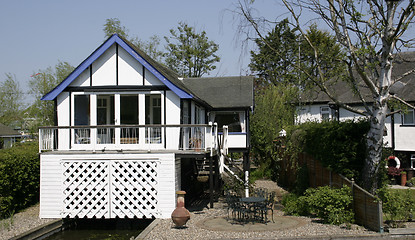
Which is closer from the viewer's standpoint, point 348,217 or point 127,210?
point 348,217

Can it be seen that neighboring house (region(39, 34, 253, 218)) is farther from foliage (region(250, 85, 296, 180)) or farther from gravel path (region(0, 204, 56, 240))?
foliage (region(250, 85, 296, 180))

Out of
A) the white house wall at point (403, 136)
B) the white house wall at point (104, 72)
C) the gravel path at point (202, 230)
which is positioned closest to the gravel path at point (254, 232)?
the gravel path at point (202, 230)

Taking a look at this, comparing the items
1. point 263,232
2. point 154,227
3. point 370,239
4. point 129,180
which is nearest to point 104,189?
point 129,180

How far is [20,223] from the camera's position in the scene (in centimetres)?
1399

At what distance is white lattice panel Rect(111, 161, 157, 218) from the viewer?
14.4m

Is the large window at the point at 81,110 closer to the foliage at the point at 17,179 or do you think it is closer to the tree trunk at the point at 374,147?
the foliage at the point at 17,179

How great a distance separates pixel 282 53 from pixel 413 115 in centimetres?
1353

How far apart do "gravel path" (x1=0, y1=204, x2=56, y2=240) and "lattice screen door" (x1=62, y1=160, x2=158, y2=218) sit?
104 centimetres

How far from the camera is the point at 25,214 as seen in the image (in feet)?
51.3

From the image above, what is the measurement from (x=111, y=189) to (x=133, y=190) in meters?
0.76

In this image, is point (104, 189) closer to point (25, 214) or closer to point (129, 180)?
point (129, 180)

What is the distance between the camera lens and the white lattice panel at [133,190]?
14.4m

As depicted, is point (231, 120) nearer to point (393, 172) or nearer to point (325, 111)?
point (393, 172)

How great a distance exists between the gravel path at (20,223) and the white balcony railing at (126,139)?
8.07 feet
